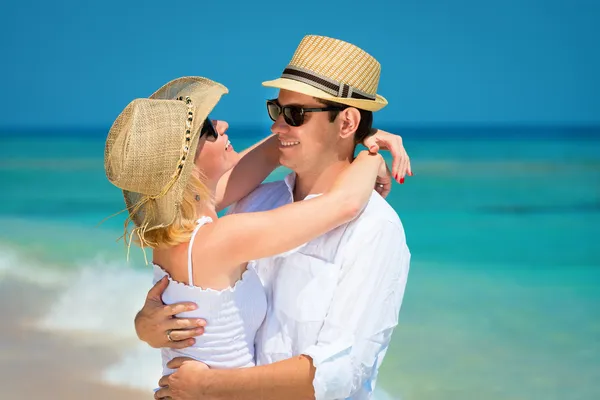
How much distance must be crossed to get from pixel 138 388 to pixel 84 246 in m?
4.11

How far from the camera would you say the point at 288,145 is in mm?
2266

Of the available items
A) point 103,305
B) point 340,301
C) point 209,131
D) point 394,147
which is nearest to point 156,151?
point 209,131

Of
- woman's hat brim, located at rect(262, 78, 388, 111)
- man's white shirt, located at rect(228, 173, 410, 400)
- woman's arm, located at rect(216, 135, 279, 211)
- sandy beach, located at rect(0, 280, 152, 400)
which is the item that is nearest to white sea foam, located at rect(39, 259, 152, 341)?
sandy beach, located at rect(0, 280, 152, 400)

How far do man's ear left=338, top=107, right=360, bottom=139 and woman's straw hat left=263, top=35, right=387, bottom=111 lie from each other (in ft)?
0.07

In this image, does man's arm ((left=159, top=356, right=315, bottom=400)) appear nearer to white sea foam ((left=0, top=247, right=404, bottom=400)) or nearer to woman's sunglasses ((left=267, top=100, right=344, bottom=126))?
woman's sunglasses ((left=267, top=100, right=344, bottom=126))

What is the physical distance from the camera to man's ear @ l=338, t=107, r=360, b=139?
7.35ft

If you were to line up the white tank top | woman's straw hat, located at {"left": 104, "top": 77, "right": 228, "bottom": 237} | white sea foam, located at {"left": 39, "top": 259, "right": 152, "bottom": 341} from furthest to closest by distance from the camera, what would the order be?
1. white sea foam, located at {"left": 39, "top": 259, "right": 152, "bottom": 341}
2. the white tank top
3. woman's straw hat, located at {"left": 104, "top": 77, "right": 228, "bottom": 237}

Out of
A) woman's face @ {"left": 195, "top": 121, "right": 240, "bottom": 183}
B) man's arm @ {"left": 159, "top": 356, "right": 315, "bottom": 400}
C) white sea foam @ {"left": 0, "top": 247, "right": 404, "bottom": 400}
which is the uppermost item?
white sea foam @ {"left": 0, "top": 247, "right": 404, "bottom": 400}

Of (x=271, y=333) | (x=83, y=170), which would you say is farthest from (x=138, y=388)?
(x=83, y=170)

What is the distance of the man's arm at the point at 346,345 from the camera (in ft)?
6.56

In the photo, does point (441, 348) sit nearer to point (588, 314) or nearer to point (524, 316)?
point (524, 316)

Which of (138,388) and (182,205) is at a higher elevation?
(138,388)

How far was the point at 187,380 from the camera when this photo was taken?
2.08 metres

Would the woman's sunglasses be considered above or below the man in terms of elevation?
above
